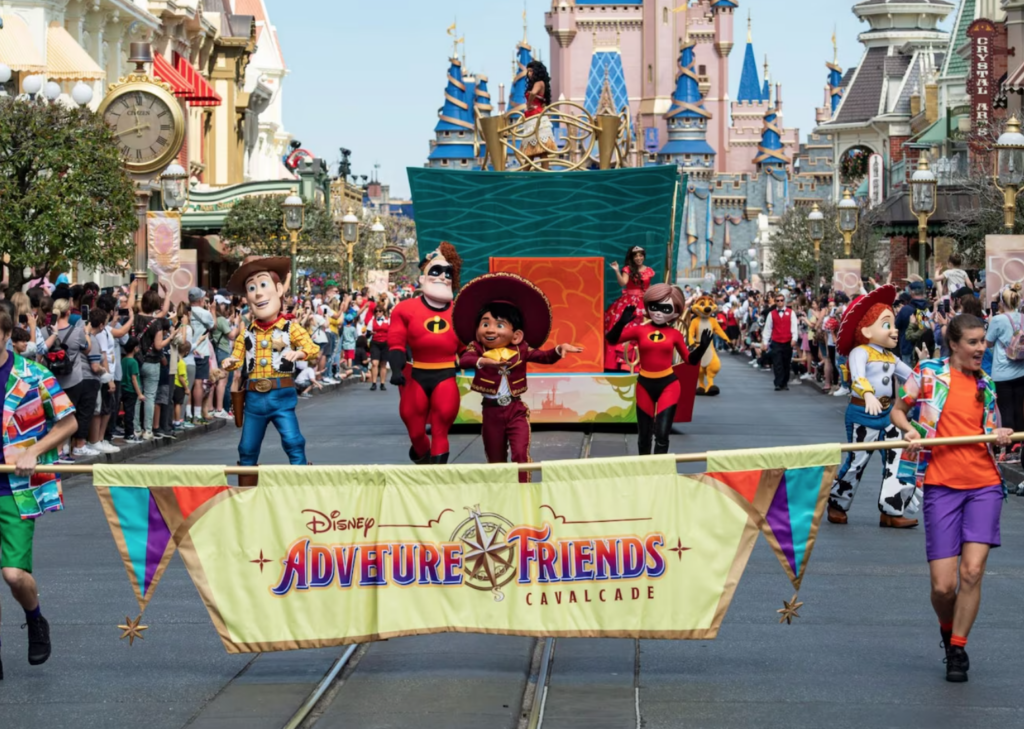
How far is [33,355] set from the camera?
50.2ft

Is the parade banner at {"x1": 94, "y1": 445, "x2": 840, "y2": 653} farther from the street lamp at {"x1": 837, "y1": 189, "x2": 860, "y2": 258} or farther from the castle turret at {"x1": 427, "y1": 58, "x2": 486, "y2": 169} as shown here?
the castle turret at {"x1": 427, "y1": 58, "x2": 486, "y2": 169}

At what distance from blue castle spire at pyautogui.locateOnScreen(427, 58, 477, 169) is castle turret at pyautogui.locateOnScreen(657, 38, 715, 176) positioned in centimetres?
1763

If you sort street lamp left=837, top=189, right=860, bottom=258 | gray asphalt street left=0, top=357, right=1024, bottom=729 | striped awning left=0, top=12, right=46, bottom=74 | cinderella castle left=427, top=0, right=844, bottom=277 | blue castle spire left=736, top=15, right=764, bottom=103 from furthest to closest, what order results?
blue castle spire left=736, top=15, right=764, bottom=103
cinderella castle left=427, top=0, right=844, bottom=277
street lamp left=837, top=189, right=860, bottom=258
striped awning left=0, top=12, right=46, bottom=74
gray asphalt street left=0, top=357, right=1024, bottom=729

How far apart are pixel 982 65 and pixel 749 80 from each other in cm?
15068

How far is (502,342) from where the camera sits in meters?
12.5

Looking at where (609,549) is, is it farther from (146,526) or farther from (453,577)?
(146,526)

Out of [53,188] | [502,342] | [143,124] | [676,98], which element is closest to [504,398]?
[502,342]

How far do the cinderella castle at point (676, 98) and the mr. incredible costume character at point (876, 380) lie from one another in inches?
5528

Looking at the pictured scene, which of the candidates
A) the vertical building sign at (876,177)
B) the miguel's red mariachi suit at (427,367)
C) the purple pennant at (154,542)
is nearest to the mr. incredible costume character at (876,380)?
the miguel's red mariachi suit at (427,367)

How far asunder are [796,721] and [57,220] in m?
19.5

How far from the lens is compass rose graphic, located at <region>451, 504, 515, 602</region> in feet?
25.3

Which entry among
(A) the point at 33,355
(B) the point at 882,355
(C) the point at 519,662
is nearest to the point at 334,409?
(A) the point at 33,355

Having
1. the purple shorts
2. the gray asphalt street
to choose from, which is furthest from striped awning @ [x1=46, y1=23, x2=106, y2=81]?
the purple shorts

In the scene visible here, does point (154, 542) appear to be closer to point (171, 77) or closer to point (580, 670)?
point (580, 670)
